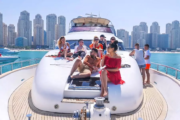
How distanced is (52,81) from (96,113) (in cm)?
182

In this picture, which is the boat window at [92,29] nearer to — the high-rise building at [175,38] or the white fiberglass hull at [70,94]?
the white fiberglass hull at [70,94]

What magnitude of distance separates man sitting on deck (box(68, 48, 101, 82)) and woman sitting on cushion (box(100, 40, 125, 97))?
0.72 meters

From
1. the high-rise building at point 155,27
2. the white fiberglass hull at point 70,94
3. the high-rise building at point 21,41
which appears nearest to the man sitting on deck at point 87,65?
the white fiberglass hull at point 70,94

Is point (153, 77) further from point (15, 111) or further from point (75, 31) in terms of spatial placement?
point (15, 111)

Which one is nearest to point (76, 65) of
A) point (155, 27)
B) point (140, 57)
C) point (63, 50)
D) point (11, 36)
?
point (63, 50)

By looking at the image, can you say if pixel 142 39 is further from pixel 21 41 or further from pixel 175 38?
pixel 21 41

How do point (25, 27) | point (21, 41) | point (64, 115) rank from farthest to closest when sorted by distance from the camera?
point (25, 27)
point (21, 41)
point (64, 115)

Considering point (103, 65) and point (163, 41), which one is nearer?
point (103, 65)

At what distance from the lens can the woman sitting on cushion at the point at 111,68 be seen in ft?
14.0

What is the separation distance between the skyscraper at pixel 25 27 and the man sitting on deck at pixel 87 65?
559ft

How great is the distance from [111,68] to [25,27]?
180395mm

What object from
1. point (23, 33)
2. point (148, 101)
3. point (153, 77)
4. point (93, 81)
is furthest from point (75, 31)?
point (23, 33)

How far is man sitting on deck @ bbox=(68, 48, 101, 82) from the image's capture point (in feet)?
16.4

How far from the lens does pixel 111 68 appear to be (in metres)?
4.47
